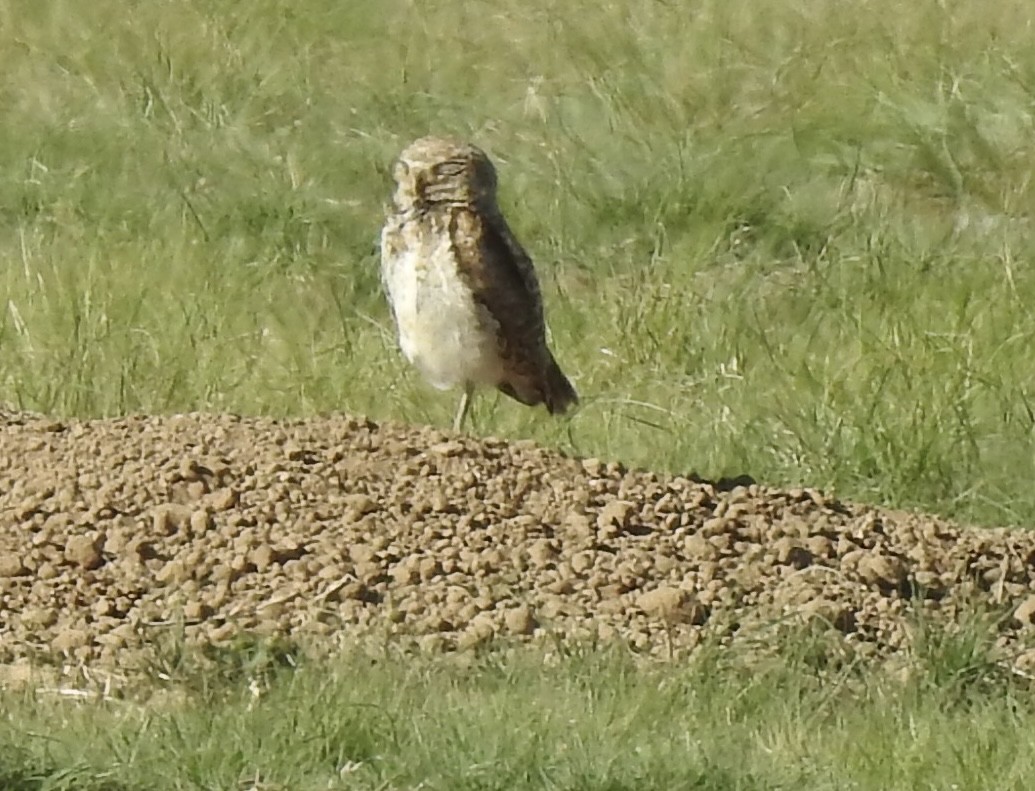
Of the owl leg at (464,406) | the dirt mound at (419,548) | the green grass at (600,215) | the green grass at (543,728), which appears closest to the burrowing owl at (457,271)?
the owl leg at (464,406)

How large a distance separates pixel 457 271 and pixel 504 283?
0.15 metres

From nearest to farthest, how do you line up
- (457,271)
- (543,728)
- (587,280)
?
1. (543,728)
2. (457,271)
3. (587,280)

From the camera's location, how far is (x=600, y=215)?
988 cm

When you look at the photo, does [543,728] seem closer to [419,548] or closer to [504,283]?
[419,548]

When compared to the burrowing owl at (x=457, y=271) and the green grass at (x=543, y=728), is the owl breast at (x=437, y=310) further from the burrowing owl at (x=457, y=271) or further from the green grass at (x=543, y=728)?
the green grass at (x=543, y=728)

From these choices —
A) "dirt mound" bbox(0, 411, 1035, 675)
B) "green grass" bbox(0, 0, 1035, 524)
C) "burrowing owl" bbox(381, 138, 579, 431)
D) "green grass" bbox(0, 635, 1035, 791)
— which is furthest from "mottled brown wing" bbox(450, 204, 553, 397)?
"green grass" bbox(0, 635, 1035, 791)

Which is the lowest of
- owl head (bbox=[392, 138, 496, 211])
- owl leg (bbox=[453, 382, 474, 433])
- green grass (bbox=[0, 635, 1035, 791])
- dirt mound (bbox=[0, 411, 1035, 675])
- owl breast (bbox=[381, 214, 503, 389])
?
green grass (bbox=[0, 635, 1035, 791])

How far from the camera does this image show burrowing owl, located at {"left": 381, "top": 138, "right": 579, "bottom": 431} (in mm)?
6770

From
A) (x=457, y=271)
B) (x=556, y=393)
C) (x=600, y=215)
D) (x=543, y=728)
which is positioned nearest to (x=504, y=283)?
(x=457, y=271)

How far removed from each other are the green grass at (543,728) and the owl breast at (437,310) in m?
1.52

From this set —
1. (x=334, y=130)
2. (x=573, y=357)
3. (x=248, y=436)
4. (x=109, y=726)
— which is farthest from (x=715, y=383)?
(x=109, y=726)

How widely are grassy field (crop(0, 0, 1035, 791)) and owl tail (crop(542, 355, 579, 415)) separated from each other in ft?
0.85

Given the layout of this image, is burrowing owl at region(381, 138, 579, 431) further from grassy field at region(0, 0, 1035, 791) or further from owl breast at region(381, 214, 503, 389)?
grassy field at region(0, 0, 1035, 791)

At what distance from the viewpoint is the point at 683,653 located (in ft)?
18.4
